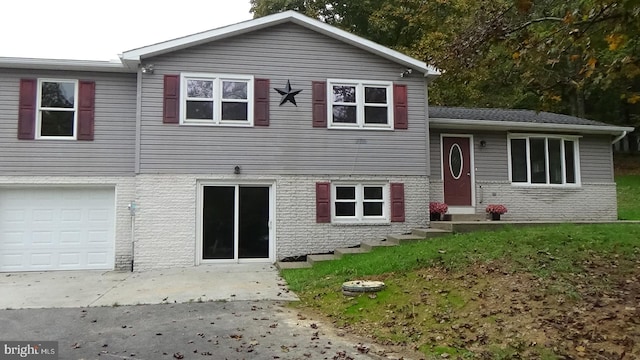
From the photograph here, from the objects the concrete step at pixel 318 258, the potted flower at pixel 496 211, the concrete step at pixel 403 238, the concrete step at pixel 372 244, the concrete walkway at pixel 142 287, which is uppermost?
the potted flower at pixel 496 211

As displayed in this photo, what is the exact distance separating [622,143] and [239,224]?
33.2m

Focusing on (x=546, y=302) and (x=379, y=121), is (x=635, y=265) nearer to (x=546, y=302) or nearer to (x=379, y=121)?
(x=546, y=302)

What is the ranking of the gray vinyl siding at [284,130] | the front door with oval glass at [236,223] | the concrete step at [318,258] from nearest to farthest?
the concrete step at [318,258]
the gray vinyl siding at [284,130]
the front door with oval glass at [236,223]

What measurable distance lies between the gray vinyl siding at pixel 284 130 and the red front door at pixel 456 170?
1137 millimetres

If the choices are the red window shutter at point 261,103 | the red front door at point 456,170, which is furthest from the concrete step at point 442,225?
the red window shutter at point 261,103

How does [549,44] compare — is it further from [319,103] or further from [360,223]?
[360,223]

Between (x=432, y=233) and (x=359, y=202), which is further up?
(x=359, y=202)

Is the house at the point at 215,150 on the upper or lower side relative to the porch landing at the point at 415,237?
upper

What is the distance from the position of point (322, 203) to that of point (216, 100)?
368 centimetres

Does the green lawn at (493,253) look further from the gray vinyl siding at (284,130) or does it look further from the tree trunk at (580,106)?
the tree trunk at (580,106)

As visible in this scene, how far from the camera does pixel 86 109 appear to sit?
445 inches

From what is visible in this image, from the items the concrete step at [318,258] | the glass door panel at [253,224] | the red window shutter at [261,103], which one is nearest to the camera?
the concrete step at [318,258]

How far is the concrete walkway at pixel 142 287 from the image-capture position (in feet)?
25.3

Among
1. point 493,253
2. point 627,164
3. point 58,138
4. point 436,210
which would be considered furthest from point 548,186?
point 627,164
